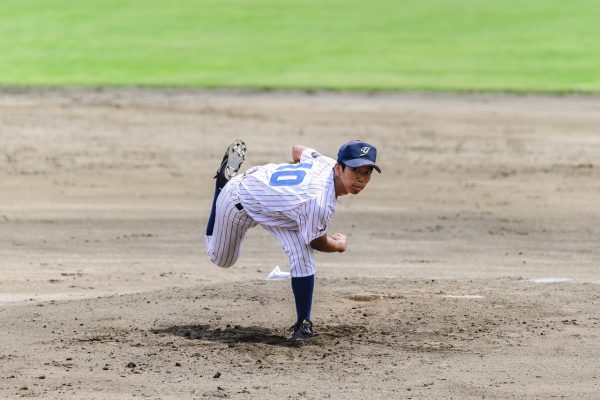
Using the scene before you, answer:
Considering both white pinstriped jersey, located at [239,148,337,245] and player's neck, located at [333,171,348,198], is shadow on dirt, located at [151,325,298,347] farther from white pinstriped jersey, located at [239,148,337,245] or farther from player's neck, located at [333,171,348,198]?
player's neck, located at [333,171,348,198]

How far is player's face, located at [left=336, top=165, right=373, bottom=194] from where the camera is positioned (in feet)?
26.2

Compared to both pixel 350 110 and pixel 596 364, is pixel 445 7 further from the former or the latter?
pixel 596 364

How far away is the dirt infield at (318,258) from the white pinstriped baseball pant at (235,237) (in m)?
0.56

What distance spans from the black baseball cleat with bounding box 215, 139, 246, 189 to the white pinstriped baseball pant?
24cm

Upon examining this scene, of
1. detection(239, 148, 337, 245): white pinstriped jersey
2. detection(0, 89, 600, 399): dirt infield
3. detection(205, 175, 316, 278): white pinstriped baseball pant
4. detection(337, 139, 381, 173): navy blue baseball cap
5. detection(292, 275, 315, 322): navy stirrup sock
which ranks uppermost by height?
detection(337, 139, 381, 173): navy blue baseball cap

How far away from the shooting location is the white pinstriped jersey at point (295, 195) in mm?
8008

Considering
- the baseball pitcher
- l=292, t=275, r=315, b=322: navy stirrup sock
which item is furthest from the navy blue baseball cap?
l=292, t=275, r=315, b=322: navy stirrup sock

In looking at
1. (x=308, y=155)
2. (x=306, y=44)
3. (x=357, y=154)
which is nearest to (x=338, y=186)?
(x=357, y=154)

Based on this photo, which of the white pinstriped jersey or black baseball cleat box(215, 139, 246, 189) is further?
black baseball cleat box(215, 139, 246, 189)

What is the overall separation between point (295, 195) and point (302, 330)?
0.98m

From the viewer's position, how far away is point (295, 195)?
8.09 m

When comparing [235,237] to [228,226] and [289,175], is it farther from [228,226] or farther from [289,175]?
[289,175]

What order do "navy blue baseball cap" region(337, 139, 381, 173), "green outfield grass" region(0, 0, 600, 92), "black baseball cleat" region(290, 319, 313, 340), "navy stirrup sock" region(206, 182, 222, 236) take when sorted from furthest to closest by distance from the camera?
1. "green outfield grass" region(0, 0, 600, 92)
2. "navy stirrup sock" region(206, 182, 222, 236)
3. "black baseball cleat" region(290, 319, 313, 340)
4. "navy blue baseball cap" region(337, 139, 381, 173)

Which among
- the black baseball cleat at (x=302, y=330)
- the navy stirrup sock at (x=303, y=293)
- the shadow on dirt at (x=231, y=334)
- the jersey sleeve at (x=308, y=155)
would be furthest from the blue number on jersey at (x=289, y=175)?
the shadow on dirt at (x=231, y=334)
